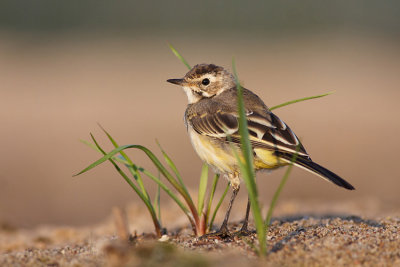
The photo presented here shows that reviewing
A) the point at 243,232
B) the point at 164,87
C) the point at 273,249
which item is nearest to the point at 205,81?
the point at 243,232

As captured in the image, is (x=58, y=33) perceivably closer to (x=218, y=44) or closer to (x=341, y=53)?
(x=218, y=44)

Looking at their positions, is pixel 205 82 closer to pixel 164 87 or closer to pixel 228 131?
pixel 228 131

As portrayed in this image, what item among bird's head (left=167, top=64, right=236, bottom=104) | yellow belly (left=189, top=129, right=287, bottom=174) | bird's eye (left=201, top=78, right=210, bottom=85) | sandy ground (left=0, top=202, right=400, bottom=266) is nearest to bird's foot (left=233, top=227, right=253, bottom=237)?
sandy ground (left=0, top=202, right=400, bottom=266)

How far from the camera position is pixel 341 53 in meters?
27.4

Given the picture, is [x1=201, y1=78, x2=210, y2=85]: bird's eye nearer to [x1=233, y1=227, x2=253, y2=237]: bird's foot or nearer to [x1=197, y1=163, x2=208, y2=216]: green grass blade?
[x1=197, y1=163, x2=208, y2=216]: green grass blade

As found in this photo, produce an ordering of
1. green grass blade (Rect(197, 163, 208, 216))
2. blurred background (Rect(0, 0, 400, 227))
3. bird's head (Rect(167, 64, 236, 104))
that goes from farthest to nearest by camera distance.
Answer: blurred background (Rect(0, 0, 400, 227)), bird's head (Rect(167, 64, 236, 104)), green grass blade (Rect(197, 163, 208, 216))

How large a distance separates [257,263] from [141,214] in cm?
502

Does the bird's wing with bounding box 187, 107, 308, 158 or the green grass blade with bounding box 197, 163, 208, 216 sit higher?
the bird's wing with bounding box 187, 107, 308, 158

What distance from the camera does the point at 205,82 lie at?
6.67 m

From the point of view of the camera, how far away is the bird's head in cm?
665

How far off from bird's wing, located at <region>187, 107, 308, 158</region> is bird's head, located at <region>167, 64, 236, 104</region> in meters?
0.54

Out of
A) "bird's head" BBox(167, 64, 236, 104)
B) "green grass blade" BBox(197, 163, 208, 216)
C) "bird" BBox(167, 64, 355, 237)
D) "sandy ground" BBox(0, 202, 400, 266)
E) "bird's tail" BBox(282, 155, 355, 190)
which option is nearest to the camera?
"sandy ground" BBox(0, 202, 400, 266)

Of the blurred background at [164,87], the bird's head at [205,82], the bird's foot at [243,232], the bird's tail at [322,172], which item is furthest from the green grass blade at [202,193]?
the blurred background at [164,87]

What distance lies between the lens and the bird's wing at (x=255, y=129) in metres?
5.44
